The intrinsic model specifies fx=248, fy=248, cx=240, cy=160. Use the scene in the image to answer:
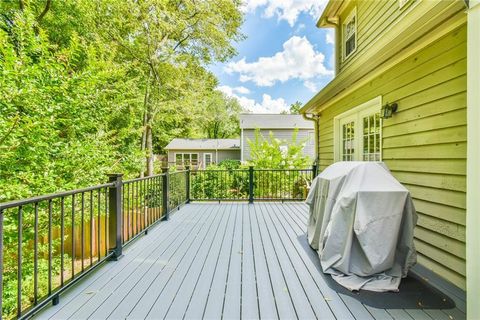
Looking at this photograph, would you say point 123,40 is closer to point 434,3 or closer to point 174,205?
point 174,205

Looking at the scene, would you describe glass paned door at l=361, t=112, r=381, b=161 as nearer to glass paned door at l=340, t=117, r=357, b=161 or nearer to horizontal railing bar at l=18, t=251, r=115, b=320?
glass paned door at l=340, t=117, r=357, b=161

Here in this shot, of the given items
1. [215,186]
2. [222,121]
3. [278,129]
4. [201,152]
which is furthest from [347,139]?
[222,121]

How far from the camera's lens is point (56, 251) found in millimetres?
6113

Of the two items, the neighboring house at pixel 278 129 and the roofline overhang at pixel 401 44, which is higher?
the neighboring house at pixel 278 129

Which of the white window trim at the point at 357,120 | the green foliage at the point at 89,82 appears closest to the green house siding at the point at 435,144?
the white window trim at the point at 357,120

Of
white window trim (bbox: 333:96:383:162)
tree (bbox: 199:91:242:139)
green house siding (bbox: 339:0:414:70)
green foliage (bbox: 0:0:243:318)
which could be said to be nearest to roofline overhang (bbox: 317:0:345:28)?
green house siding (bbox: 339:0:414:70)

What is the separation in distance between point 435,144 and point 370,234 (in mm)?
1183

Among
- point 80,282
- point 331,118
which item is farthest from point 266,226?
point 331,118

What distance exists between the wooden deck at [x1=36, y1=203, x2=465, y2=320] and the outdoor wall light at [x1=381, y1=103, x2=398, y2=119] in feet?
6.64

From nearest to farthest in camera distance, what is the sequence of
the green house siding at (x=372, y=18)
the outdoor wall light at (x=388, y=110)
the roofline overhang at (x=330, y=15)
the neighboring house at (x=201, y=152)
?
the outdoor wall light at (x=388, y=110)
the green house siding at (x=372, y=18)
the roofline overhang at (x=330, y=15)
the neighboring house at (x=201, y=152)

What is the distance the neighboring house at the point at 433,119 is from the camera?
159cm

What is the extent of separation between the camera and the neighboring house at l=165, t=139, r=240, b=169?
70.8ft

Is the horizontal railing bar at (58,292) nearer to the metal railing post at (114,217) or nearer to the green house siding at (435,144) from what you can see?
the metal railing post at (114,217)

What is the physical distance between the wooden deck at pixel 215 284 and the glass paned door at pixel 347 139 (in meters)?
2.11
